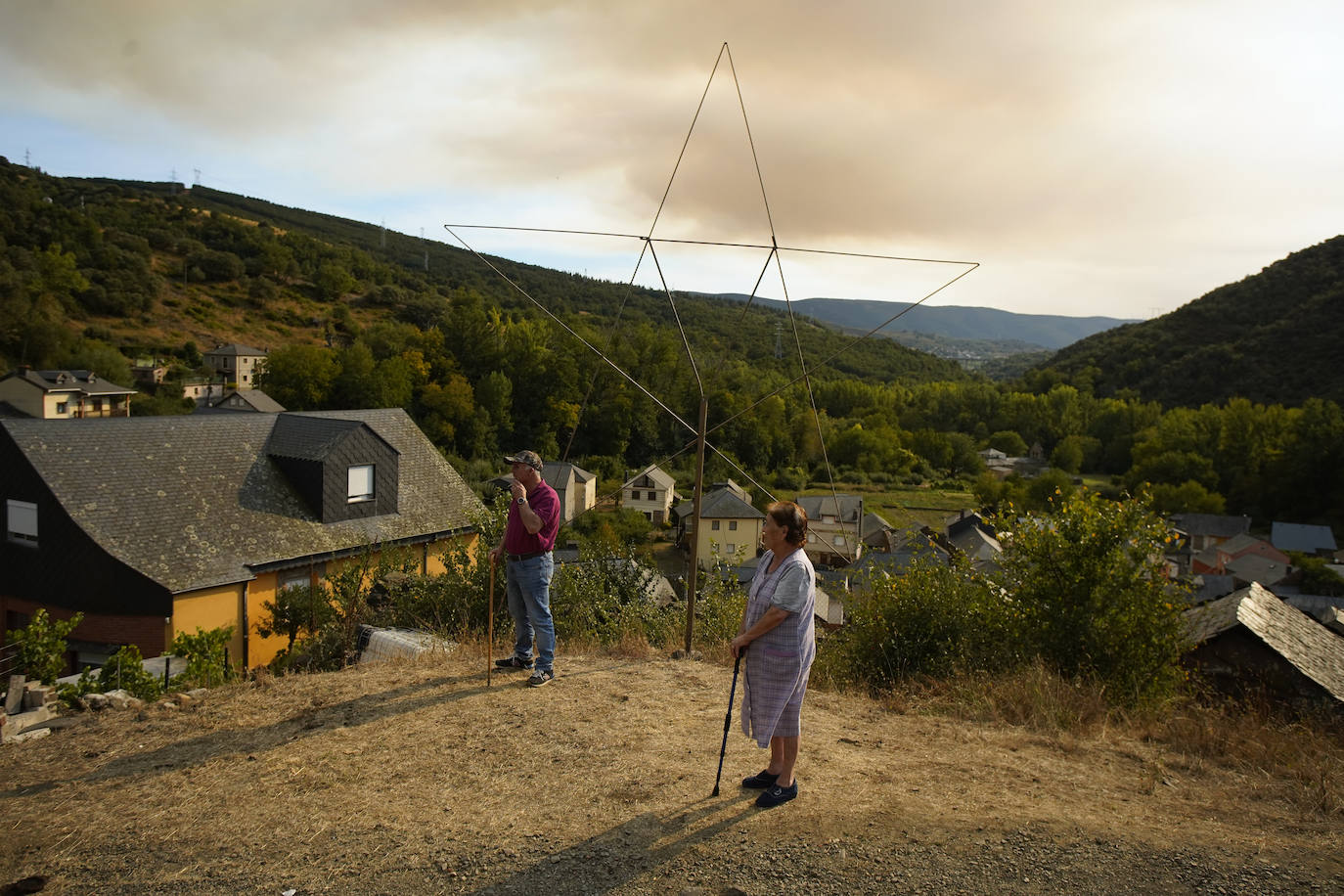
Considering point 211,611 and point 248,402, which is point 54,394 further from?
point 211,611

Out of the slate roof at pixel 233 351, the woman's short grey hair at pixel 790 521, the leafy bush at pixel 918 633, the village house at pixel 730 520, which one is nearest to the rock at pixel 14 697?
the woman's short grey hair at pixel 790 521

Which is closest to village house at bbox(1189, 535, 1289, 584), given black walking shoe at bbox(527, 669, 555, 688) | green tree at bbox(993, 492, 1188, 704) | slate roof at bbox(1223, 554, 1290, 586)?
slate roof at bbox(1223, 554, 1290, 586)

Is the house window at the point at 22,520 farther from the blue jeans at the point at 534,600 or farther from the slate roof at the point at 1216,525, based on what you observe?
the slate roof at the point at 1216,525

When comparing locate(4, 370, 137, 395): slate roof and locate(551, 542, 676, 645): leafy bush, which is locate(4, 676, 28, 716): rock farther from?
locate(4, 370, 137, 395): slate roof

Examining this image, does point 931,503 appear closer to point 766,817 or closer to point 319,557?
point 319,557

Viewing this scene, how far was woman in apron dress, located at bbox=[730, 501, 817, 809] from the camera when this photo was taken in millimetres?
3744

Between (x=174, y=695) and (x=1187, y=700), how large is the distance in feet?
30.1

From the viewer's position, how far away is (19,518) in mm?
13953

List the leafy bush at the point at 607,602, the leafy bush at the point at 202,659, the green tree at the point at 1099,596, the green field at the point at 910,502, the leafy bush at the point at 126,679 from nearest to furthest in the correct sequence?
the leafy bush at the point at 126,679 → the leafy bush at the point at 202,659 → the green tree at the point at 1099,596 → the leafy bush at the point at 607,602 → the green field at the point at 910,502

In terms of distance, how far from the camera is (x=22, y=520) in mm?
13930

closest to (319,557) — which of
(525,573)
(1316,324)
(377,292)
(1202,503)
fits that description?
(525,573)

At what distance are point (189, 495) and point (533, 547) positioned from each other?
12.7 metres

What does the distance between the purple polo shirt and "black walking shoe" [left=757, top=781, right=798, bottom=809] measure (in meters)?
2.49

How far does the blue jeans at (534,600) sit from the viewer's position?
18.9 feet
